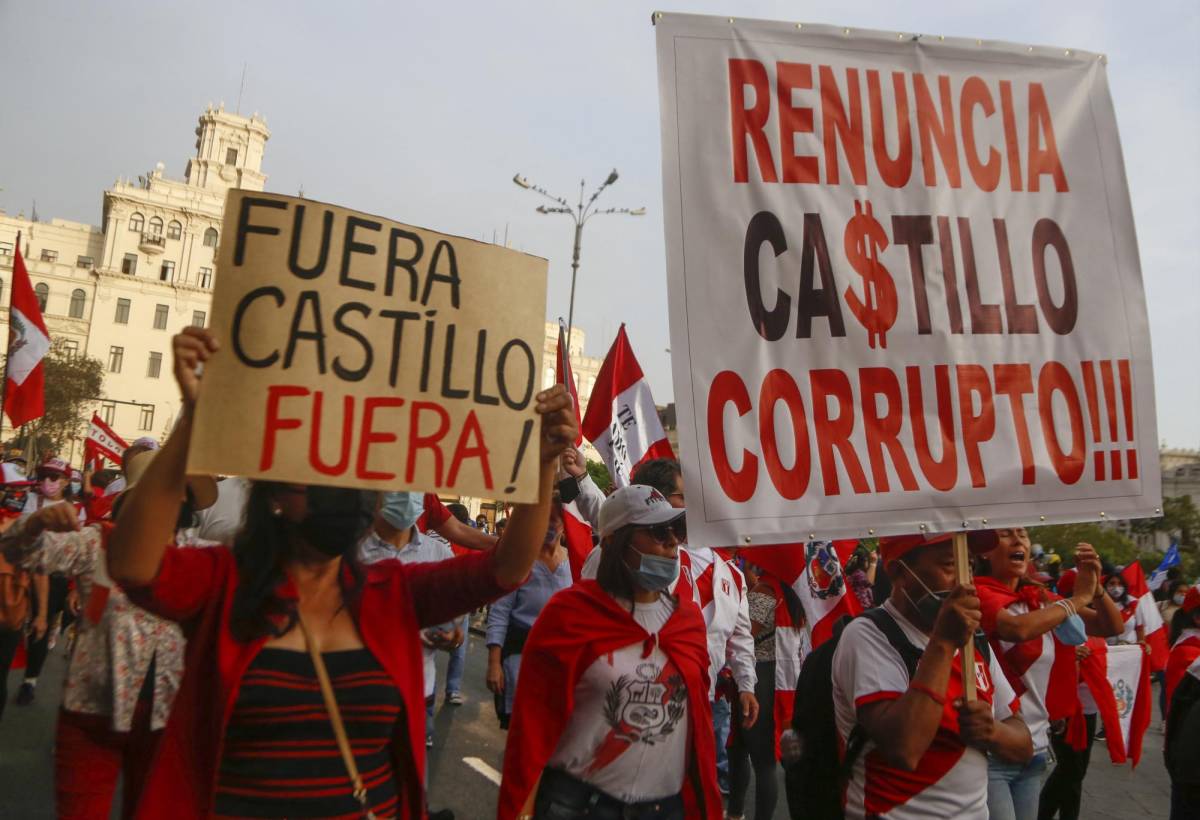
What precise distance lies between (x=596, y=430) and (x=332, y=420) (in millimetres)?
5339

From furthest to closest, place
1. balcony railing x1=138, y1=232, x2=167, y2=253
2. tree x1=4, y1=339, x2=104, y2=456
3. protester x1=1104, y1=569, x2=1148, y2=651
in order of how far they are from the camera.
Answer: balcony railing x1=138, y1=232, x2=167, y2=253 < tree x1=4, y1=339, x2=104, y2=456 < protester x1=1104, y1=569, x2=1148, y2=651

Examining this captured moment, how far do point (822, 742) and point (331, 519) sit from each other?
70.2 inches

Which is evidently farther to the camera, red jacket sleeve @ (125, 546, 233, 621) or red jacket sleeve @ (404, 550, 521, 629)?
red jacket sleeve @ (404, 550, 521, 629)

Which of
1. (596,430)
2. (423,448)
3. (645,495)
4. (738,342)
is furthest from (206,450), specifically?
(596,430)

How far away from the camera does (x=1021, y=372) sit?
123 inches

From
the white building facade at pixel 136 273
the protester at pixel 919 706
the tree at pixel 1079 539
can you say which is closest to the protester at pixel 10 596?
the protester at pixel 919 706

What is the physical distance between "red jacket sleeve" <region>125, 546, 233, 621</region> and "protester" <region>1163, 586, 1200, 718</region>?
177 inches

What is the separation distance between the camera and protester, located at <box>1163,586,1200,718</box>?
4.86 m

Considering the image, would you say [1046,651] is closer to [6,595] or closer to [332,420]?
[332,420]

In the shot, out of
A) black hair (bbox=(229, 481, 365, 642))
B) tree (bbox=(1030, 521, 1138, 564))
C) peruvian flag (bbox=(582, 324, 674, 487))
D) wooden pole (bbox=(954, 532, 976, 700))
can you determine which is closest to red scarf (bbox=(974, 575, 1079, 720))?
wooden pole (bbox=(954, 532, 976, 700))

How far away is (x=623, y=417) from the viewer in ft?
24.8

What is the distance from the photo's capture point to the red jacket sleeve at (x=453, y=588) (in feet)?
8.14

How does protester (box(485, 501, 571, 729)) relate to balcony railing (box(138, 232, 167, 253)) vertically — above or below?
below

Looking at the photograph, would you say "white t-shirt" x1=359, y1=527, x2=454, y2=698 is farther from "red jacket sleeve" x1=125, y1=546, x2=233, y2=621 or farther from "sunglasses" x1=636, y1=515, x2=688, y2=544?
"red jacket sleeve" x1=125, y1=546, x2=233, y2=621
